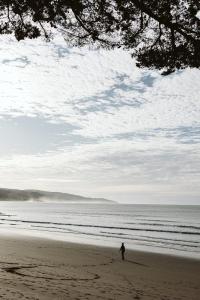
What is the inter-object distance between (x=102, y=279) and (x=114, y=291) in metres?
2.64

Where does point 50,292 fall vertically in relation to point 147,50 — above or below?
below

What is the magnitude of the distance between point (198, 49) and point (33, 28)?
4746mm

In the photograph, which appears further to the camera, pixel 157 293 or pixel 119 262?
pixel 119 262

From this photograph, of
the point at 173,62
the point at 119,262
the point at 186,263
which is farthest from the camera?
the point at 186,263

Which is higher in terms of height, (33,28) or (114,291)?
(33,28)

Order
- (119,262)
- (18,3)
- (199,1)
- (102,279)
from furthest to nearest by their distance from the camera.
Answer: (119,262), (102,279), (18,3), (199,1)

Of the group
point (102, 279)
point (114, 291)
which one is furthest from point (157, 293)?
point (102, 279)

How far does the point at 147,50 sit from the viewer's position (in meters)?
11.0

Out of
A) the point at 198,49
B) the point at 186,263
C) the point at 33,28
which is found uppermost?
the point at 33,28

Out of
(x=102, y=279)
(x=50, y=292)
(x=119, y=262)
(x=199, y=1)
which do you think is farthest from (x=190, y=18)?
Result: (x=119, y=262)

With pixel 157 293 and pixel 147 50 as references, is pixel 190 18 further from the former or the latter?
pixel 157 293

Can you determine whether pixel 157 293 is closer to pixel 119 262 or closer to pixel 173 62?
pixel 173 62

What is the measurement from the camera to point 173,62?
35.7 ft

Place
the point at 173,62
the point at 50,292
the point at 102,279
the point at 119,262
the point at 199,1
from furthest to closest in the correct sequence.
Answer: the point at 119,262
the point at 102,279
the point at 50,292
the point at 173,62
the point at 199,1
